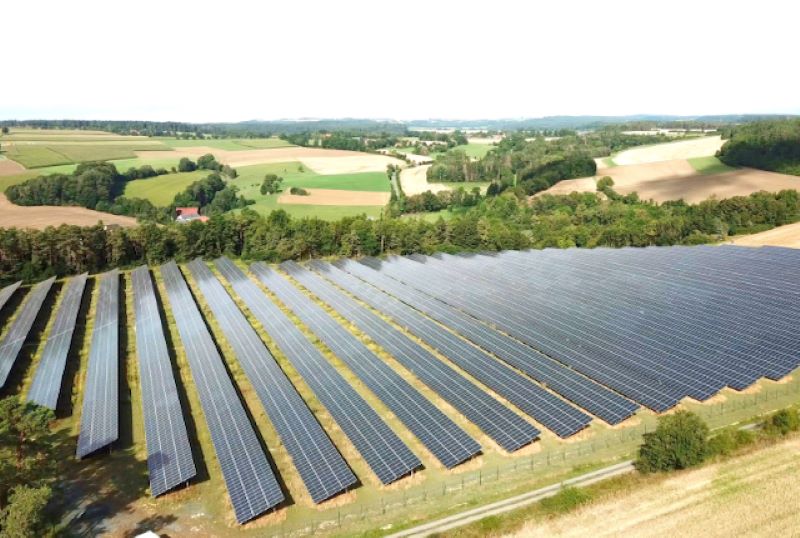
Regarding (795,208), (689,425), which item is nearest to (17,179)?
(689,425)

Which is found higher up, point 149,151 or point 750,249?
point 149,151

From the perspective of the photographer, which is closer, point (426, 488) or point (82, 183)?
point (426, 488)

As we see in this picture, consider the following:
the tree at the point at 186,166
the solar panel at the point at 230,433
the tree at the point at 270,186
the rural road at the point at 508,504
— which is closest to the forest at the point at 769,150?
the rural road at the point at 508,504

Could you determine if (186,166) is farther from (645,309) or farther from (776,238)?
(776,238)

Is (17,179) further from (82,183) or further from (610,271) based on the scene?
(610,271)

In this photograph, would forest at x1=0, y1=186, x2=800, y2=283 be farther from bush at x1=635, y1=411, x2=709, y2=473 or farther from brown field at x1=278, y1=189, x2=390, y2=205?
bush at x1=635, y1=411, x2=709, y2=473

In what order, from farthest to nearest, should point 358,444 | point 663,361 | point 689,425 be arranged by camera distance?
point 663,361 → point 358,444 → point 689,425

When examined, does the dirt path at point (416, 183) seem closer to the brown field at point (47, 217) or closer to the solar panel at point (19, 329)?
the brown field at point (47, 217)

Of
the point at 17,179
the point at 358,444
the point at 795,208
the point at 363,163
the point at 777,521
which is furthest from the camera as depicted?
the point at 363,163
